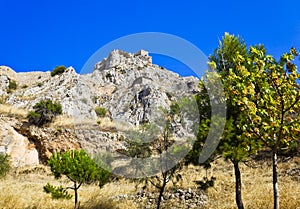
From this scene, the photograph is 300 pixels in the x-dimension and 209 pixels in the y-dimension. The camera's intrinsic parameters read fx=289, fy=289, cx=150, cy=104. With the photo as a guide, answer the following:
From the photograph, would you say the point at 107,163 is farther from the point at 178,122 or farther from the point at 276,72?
the point at 276,72

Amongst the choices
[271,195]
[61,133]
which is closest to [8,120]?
[61,133]

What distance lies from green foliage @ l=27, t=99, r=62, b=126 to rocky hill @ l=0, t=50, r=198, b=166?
769 millimetres

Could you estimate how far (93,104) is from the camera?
52.0 feet

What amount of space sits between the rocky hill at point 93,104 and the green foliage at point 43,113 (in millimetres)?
769

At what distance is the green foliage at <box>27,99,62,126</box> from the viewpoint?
2759cm

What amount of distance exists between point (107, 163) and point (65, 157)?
4047mm

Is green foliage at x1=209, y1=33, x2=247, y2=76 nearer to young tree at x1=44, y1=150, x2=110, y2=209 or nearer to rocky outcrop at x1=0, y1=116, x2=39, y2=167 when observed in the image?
young tree at x1=44, y1=150, x2=110, y2=209

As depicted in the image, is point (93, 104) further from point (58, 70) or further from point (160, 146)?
point (58, 70)

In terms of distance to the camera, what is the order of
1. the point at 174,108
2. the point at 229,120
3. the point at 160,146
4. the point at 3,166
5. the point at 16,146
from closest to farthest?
the point at 229,120, the point at 174,108, the point at 160,146, the point at 3,166, the point at 16,146

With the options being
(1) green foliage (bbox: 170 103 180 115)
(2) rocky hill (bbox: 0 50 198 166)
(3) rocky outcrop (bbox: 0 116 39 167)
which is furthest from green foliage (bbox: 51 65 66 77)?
(1) green foliage (bbox: 170 103 180 115)

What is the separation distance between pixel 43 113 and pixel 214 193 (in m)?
20.3

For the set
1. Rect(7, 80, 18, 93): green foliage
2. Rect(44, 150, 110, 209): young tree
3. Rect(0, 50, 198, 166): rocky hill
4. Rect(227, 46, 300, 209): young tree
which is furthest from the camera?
Rect(7, 80, 18, 93): green foliage

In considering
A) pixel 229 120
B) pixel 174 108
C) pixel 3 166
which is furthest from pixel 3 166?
pixel 229 120

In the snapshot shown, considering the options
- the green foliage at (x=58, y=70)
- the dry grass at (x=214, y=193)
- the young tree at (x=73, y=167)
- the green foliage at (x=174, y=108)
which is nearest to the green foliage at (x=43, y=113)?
the dry grass at (x=214, y=193)
